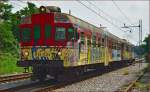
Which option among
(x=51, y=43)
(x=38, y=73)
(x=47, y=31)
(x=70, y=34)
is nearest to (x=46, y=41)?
(x=51, y=43)

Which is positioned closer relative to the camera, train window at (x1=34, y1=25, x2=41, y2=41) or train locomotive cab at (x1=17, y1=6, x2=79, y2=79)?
train locomotive cab at (x1=17, y1=6, x2=79, y2=79)

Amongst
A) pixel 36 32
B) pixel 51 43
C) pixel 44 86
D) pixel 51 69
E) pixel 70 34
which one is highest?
pixel 36 32

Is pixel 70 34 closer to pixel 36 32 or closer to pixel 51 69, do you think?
pixel 36 32

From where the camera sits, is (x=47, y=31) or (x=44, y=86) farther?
(x=47, y=31)

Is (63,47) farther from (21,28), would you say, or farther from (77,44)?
(21,28)

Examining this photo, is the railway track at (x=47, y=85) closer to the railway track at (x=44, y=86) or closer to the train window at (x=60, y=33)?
the railway track at (x=44, y=86)

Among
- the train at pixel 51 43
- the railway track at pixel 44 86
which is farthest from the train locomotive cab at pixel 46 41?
the railway track at pixel 44 86

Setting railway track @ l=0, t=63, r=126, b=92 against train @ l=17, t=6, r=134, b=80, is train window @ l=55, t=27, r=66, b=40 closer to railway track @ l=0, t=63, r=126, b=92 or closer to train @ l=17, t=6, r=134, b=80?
train @ l=17, t=6, r=134, b=80

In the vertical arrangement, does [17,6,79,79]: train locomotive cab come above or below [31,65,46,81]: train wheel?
above

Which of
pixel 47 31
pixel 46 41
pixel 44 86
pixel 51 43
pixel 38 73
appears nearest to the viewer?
pixel 44 86

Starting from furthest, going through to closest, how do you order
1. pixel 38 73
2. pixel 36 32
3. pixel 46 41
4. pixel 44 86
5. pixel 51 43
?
1. pixel 38 73
2. pixel 36 32
3. pixel 46 41
4. pixel 51 43
5. pixel 44 86

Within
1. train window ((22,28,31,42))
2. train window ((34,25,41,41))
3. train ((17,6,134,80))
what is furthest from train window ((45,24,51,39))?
train window ((22,28,31,42))

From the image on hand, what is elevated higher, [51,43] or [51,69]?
[51,43]

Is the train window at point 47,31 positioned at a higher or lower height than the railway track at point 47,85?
higher
